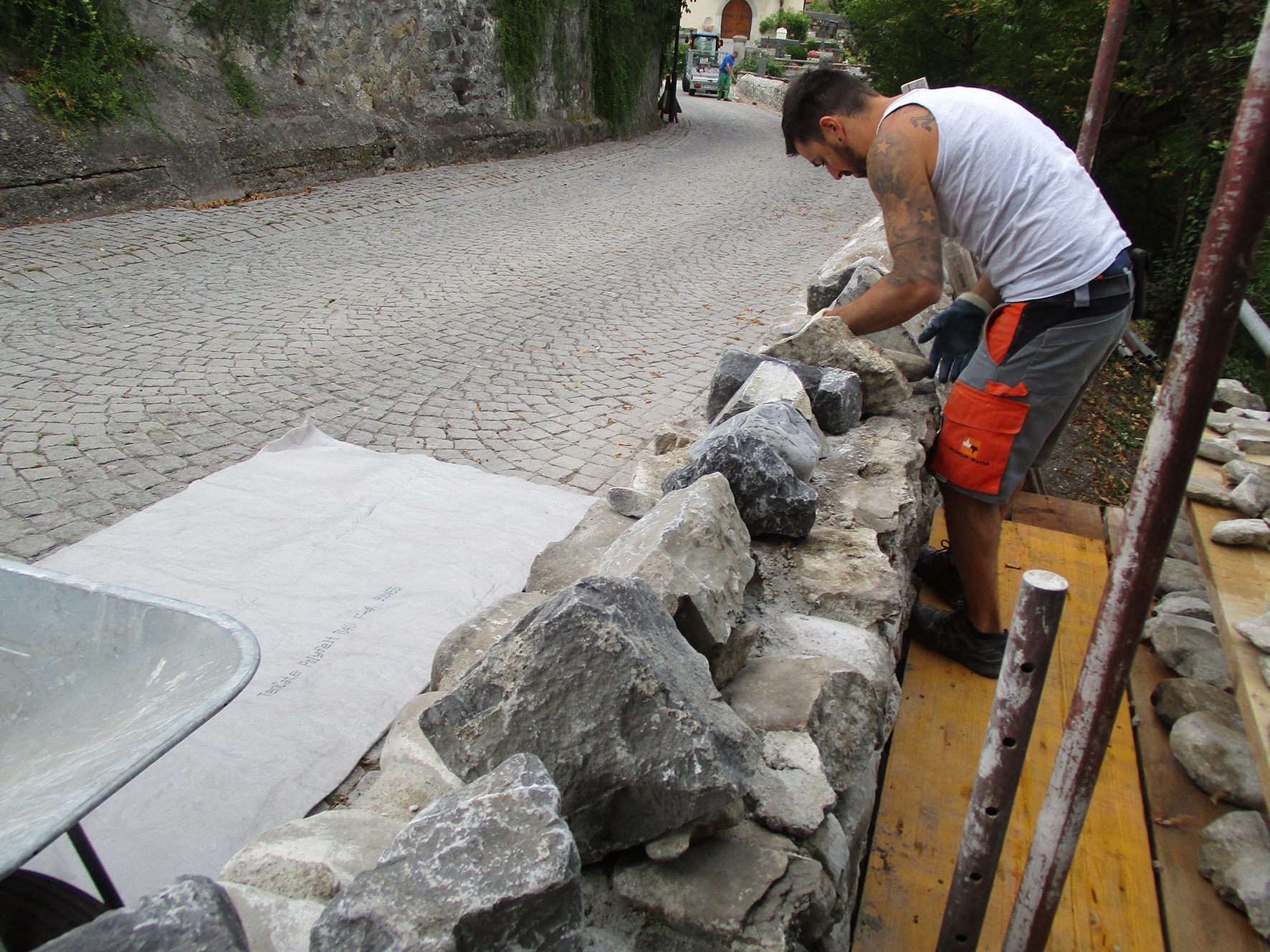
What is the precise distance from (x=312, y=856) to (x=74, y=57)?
29.6 ft

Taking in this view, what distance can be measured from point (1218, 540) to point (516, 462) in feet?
9.65

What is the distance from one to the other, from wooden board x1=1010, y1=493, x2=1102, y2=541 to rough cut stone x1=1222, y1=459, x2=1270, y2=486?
0.52 metres

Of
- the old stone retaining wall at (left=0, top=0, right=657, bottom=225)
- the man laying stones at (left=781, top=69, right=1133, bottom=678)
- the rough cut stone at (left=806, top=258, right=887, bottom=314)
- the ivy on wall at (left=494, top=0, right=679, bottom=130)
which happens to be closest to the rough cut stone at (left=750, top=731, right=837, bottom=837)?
the man laying stones at (left=781, top=69, right=1133, bottom=678)

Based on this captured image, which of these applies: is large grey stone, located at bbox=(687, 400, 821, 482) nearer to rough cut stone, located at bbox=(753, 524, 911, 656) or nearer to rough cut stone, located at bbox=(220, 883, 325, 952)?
rough cut stone, located at bbox=(753, 524, 911, 656)

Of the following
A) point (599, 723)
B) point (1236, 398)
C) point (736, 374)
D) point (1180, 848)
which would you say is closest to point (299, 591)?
point (736, 374)

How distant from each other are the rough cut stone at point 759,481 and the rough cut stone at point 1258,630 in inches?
48.5

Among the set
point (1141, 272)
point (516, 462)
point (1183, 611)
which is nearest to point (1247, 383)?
point (1183, 611)

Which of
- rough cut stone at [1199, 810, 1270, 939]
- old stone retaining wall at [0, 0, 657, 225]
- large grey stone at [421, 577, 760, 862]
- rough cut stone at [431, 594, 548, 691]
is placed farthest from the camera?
old stone retaining wall at [0, 0, 657, 225]

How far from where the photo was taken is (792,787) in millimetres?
1519

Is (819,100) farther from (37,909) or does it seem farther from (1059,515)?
(37,909)

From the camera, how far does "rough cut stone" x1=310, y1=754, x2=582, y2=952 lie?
1.03m

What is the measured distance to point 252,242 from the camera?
766cm

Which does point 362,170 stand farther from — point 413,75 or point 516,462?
point 516,462

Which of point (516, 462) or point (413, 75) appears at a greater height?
point (413, 75)
